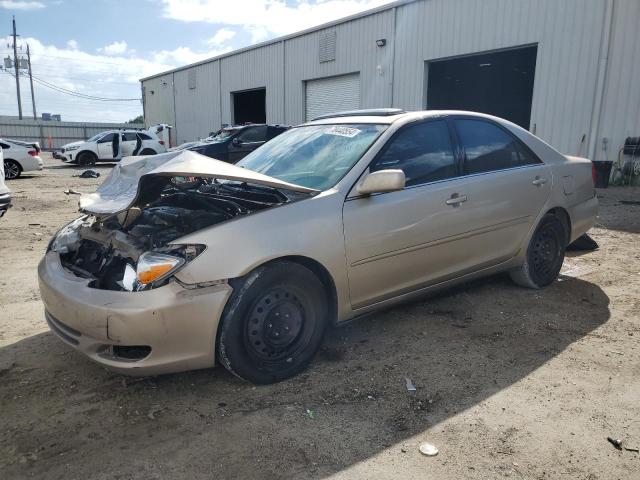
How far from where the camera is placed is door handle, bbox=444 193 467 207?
144 inches

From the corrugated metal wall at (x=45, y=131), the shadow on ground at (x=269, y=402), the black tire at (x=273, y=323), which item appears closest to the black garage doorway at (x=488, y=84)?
the shadow on ground at (x=269, y=402)

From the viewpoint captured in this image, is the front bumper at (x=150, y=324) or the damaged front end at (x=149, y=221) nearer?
the front bumper at (x=150, y=324)

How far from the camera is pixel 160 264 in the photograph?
2.66m

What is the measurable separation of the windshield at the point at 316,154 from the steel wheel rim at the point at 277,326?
2.53 ft

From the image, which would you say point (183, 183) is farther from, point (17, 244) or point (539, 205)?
point (17, 244)

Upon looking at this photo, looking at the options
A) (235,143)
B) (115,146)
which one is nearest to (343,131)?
(235,143)

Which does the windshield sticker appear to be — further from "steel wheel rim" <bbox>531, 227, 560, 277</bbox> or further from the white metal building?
the white metal building

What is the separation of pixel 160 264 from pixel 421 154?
2026mm

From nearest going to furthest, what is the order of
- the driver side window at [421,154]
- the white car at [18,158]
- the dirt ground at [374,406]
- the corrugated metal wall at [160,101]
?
the dirt ground at [374,406], the driver side window at [421,154], the white car at [18,158], the corrugated metal wall at [160,101]

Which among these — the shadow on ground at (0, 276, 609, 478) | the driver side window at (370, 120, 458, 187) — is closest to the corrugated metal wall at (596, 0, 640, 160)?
the shadow on ground at (0, 276, 609, 478)

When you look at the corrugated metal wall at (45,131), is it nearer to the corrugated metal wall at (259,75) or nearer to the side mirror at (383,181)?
the corrugated metal wall at (259,75)

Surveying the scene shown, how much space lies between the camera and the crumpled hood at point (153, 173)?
2922 millimetres

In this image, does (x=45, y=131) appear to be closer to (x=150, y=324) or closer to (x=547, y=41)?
(x=547, y=41)

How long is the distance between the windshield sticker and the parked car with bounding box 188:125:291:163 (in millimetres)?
8747
